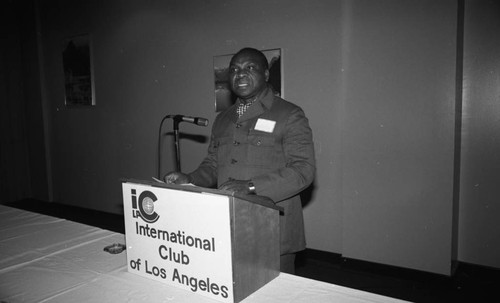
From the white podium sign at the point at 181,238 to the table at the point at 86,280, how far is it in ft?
0.15

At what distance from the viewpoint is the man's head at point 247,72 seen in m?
1.81

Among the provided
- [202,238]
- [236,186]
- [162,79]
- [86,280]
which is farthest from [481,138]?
[162,79]

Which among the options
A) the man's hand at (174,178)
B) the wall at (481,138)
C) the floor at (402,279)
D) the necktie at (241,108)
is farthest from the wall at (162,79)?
the man's hand at (174,178)

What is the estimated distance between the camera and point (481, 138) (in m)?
2.95

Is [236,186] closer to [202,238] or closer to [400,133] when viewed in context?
[202,238]

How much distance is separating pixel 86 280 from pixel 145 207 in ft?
1.14

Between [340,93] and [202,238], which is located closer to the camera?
[202,238]

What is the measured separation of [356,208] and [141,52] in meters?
3.14

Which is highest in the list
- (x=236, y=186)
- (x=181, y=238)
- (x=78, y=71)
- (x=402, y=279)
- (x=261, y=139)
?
(x=78, y=71)

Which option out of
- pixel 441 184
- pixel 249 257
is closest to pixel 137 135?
pixel 441 184

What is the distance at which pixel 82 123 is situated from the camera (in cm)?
523

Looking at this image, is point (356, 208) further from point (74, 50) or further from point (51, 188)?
point (51, 188)

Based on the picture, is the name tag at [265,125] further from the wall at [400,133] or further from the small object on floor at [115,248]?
the wall at [400,133]

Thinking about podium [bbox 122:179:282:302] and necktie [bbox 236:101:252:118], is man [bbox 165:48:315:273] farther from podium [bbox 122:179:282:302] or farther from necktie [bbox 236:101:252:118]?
podium [bbox 122:179:282:302]
